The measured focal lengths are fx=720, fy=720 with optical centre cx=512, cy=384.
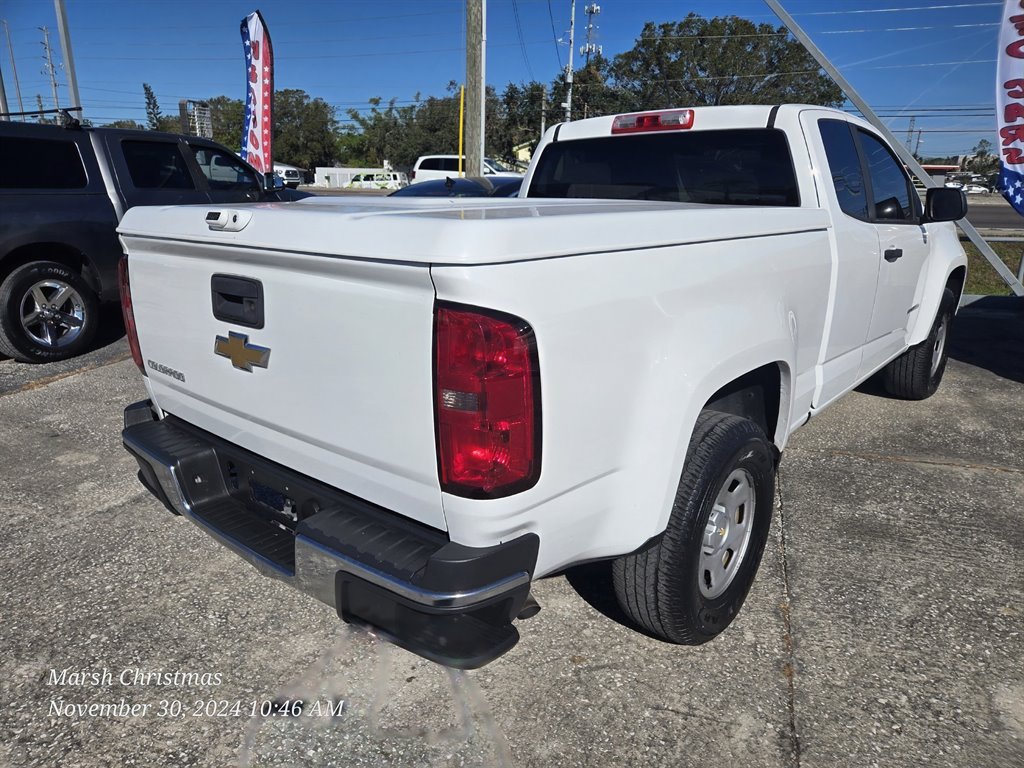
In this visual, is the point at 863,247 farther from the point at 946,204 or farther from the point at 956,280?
the point at 956,280

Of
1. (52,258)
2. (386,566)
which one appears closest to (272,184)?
(52,258)

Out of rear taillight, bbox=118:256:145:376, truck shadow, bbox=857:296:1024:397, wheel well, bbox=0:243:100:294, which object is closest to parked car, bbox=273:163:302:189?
wheel well, bbox=0:243:100:294

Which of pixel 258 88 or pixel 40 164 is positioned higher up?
pixel 258 88

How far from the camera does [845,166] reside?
11.6 ft

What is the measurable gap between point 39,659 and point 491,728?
1596 mm

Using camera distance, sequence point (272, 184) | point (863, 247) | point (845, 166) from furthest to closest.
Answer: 1. point (272, 184)
2. point (845, 166)
3. point (863, 247)

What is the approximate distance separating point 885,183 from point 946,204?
0.42 meters

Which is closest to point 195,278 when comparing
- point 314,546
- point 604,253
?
point 314,546

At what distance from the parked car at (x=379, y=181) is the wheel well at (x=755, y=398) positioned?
47227mm

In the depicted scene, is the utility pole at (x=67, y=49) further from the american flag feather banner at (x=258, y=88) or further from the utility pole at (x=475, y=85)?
the utility pole at (x=475, y=85)

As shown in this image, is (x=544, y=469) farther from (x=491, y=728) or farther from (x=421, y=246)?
(x=491, y=728)

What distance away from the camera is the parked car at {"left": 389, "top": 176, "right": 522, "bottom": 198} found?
817 centimetres

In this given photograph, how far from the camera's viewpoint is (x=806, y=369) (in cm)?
304

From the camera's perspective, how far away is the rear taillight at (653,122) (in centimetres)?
360
